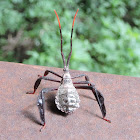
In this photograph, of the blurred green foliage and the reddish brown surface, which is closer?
the reddish brown surface

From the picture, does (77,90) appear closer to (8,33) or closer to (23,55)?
(23,55)

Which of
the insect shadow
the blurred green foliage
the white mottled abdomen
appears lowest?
the insect shadow

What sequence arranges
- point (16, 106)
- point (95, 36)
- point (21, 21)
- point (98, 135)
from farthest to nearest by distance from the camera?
point (95, 36), point (21, 21), point (16, 106), point (98, 135)

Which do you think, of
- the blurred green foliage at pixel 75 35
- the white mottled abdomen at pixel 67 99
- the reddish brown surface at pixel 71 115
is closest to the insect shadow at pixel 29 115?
the reddish brown surface at pixel 71 115

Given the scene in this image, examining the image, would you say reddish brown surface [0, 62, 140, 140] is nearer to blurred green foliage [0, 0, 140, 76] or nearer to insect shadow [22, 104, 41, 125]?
insect shadow [22, 104, 41, 125]

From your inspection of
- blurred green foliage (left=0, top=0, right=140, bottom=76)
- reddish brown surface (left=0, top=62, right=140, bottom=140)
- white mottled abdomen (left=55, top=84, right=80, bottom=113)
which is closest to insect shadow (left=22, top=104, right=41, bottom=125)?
reddish brown surface (left=0, top=62, right=140, bottom=140)

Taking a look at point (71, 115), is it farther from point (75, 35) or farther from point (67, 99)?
point (75, 35)

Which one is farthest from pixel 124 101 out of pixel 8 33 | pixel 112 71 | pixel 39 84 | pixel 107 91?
pixel 8 33

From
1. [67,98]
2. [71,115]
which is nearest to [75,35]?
[67,98]
